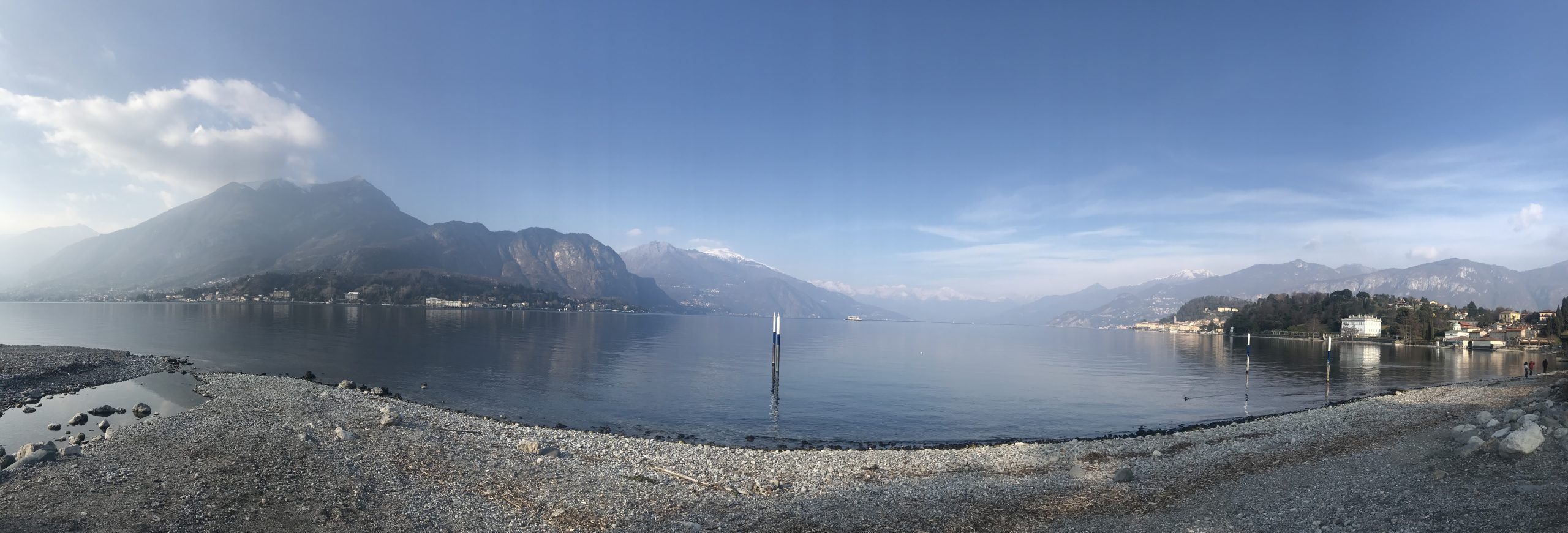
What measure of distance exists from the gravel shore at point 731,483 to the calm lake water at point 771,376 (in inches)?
275

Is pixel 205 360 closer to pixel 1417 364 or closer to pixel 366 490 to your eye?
pixel 366 490

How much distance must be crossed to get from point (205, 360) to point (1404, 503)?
62363mm

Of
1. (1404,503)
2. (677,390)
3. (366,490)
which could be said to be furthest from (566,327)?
(1404,503)

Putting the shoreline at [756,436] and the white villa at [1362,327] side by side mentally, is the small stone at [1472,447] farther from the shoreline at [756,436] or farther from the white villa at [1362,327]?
the white villa at [1362,327]

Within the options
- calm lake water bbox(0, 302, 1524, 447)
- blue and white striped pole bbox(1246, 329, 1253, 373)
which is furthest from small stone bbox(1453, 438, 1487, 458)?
blue and white striped pole bbox(1246, 329, 1253, 373)

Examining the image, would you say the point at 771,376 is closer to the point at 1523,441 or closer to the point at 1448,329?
the point at 1523,441

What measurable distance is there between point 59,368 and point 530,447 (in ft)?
108

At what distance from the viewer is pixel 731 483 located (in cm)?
1590

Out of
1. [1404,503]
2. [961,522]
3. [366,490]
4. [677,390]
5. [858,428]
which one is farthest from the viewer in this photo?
[677,390]

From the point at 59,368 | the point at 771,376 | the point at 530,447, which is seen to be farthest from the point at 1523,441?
the point at 59,368

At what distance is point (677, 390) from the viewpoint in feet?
128

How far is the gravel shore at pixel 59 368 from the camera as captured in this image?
27.2m

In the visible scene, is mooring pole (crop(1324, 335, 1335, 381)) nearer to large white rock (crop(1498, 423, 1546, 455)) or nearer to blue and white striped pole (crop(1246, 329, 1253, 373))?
blue and white striped pole (crop(1246, 329, 1253, 373))

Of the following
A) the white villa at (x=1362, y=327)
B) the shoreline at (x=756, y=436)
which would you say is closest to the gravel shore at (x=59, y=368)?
the shoreline at (x=756, y=436)
